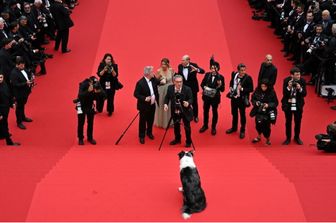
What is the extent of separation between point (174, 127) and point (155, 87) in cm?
88

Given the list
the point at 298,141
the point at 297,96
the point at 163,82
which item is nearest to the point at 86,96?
the point at 163,82

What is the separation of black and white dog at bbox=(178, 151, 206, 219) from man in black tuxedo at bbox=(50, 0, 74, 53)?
352 inches

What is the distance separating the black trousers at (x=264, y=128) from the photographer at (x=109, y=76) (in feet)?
10.5

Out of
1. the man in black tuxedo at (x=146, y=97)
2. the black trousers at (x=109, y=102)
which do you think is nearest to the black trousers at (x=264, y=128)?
the man in black tuxedo at (x=146, y=97)

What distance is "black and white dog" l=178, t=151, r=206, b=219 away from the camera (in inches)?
281

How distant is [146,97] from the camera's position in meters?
10.8

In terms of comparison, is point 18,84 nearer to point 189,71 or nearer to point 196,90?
point 189,71

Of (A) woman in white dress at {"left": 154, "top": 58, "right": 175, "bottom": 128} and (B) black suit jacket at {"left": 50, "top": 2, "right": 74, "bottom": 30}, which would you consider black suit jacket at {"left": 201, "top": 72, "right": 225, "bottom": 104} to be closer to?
(A) woman in white dress at {"left": 154, "top": 58, "right": 175, "bottom": 128}

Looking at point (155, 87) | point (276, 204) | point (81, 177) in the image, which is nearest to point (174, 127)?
point (155, 87)

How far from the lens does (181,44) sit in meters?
16.0

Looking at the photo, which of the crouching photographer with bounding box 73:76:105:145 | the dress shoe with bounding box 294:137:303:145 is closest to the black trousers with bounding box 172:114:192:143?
the crouching photographer with bounding box 73:76:105:145

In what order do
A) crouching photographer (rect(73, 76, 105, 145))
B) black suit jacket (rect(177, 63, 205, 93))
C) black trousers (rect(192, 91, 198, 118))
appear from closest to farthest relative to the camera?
1. crouching photographer (rect(73, 76, 105, 145))
2. black suit jacket (rect(177, 63, 205, 93))
3. black trousers (rect(192, 91, 198, 118))

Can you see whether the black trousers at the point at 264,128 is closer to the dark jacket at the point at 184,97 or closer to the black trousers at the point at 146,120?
the dark jacket at the point at 184,97

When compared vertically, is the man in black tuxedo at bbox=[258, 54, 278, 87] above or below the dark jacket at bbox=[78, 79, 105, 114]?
above
